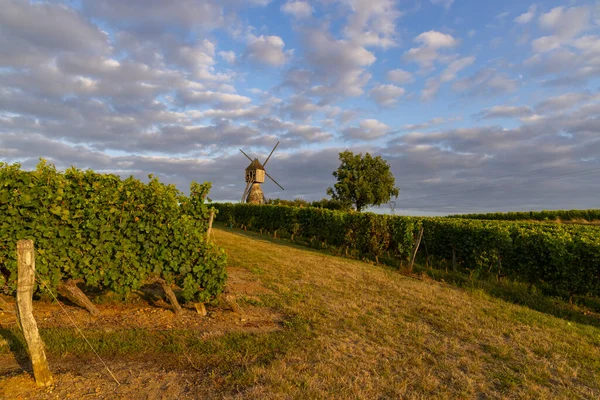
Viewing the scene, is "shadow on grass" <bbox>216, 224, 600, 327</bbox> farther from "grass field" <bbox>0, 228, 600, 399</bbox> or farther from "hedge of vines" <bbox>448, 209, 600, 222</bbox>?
"hedge of vines" <bbox>448, 209, 600, 222</bbox>

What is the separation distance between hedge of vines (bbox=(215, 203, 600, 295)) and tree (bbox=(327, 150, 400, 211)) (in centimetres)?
3212

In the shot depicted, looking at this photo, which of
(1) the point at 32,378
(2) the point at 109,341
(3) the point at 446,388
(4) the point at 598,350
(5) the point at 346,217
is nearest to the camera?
(1) the point at 32,378

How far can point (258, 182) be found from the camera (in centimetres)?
5650

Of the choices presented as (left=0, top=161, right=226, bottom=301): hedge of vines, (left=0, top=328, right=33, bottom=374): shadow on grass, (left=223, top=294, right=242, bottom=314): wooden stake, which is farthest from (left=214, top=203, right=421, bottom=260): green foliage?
(left=0, top=328, right=33, bottom=374): shadow on grass

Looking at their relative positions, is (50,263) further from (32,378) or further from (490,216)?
(490,216)

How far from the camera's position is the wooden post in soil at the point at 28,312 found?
4816 millimetres

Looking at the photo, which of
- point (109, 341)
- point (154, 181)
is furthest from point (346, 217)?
point (109, 341)

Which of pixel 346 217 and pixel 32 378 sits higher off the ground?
pixel 346 217

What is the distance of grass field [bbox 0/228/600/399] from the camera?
5352mm

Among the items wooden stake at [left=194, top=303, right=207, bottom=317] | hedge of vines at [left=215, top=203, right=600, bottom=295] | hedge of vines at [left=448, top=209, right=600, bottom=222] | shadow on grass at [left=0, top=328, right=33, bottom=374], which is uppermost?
hedge of vines at [left=448, top=209, right=600, bottom=222]

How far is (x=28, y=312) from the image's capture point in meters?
4.89

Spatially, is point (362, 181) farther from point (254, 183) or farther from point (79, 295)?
point (79, 295)

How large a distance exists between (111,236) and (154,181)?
1.53 m

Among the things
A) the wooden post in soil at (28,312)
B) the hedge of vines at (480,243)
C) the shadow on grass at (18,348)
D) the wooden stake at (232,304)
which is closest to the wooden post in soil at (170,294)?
the wooden stake at (232,304)
